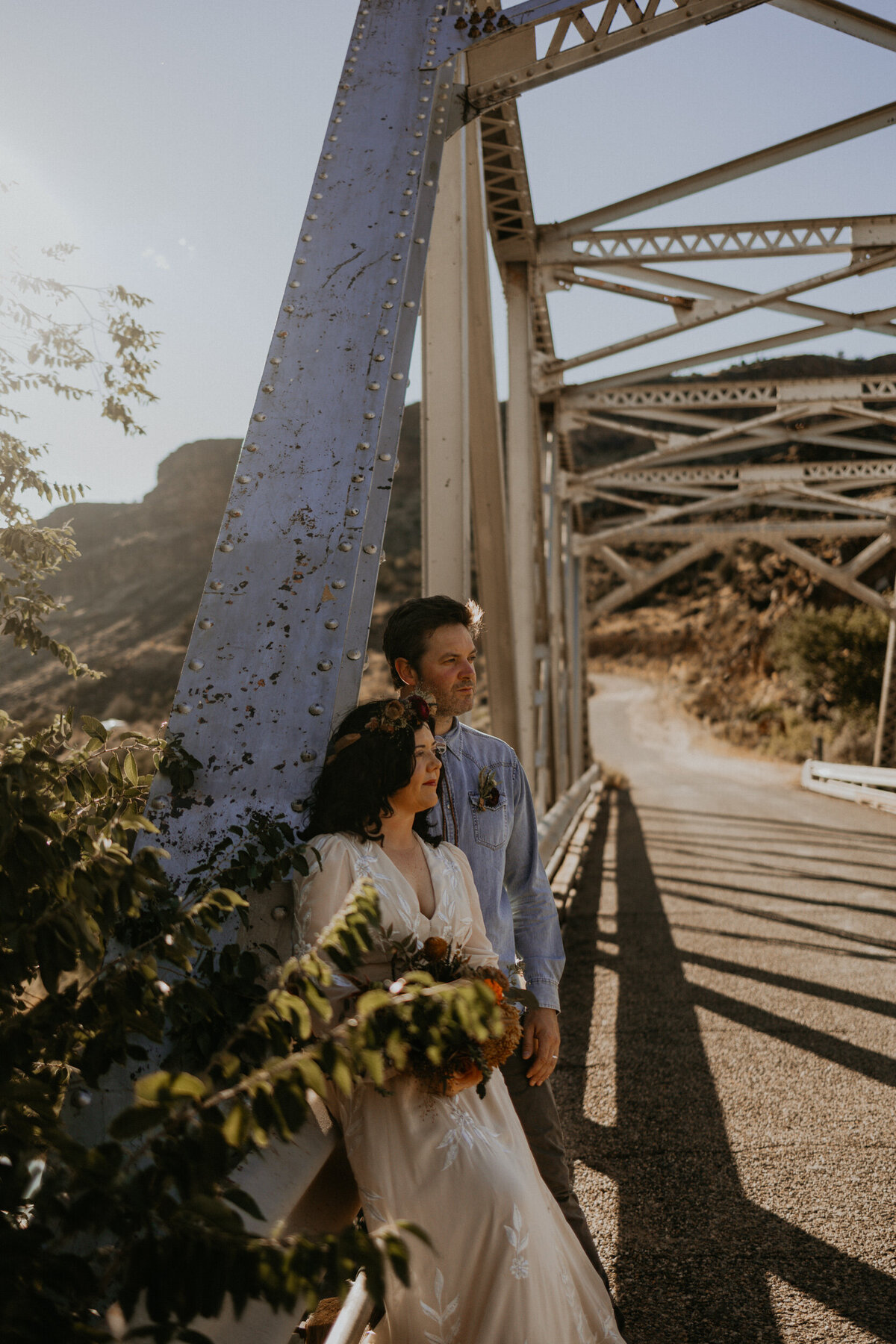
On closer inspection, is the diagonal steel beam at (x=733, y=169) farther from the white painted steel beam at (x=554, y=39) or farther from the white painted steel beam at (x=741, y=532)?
the white painted steel beam at (x=741, y=532)

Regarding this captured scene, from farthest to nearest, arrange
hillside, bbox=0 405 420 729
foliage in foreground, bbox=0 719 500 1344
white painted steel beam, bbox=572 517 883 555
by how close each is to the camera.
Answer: hillside, bbox=0 405 420 729, white painted steel beam, bbox=572 517 883 555, foliage in foreground, bbox=0 719 500 1344

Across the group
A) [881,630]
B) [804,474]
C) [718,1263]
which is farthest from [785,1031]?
[881,630]

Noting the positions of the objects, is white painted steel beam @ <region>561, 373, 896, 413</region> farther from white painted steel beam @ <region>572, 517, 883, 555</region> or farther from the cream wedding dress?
the cream wedding dress

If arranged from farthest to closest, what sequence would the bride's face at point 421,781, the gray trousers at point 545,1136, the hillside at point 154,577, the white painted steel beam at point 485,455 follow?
the hillside at point 154,577, the white painted steel beam at point 485,455, the gray trousers at point 545,1136, the bride's face at point 421,781

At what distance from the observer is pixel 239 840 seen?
1.71 meters

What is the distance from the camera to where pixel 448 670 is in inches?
102

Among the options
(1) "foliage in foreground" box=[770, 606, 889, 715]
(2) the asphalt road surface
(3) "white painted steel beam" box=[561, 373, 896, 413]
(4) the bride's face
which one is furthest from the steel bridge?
(1) "foliage in foreground" box=[770, 606, 889, 715]

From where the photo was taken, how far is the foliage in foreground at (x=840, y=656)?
984 inches

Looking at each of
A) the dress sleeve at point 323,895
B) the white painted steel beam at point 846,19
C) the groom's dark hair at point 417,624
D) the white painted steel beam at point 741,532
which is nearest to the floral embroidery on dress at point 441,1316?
the dress sleeve at point 323,895

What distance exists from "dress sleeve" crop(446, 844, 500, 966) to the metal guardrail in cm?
1296

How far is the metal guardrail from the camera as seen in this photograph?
45.8ft

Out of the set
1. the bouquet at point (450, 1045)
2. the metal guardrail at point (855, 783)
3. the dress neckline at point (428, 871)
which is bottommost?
the metal guardrail at point (855, 783)

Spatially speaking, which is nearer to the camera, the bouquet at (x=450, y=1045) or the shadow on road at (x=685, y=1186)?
the bouquet at (x=450, y=1045)

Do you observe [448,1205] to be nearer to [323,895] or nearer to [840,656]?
[323,895]
